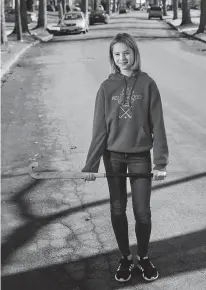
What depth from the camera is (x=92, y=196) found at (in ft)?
19.6

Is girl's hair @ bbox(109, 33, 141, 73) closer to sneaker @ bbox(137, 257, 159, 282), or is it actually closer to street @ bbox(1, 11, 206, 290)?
street @ bbox(1, 11, 206, 290)

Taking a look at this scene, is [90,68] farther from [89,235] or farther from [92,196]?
[89,235]

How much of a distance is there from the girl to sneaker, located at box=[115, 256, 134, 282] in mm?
333

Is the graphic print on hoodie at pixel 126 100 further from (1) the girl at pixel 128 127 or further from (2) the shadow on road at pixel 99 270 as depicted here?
(2) the shadow on road at pixel 99 270

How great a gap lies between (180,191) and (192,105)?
532 centimetres

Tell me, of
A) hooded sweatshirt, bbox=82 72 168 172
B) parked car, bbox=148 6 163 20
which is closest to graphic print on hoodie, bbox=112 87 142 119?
hooded sweatshirt, bbox=82 72 168 172

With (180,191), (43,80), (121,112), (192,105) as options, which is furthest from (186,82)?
(121,112)

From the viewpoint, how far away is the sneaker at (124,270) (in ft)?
13.1

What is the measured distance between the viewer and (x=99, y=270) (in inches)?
166

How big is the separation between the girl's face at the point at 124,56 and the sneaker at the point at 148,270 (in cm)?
152

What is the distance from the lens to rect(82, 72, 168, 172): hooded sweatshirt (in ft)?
12.1

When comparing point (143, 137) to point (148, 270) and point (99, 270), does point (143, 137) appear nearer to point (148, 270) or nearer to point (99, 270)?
point (148, 270)

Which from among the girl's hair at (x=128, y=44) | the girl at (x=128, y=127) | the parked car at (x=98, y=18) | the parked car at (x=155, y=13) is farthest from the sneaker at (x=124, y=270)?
the parked car at (x=155, y=13)

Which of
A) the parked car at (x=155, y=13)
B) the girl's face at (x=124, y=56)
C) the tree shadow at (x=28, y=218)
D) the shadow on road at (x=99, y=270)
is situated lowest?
the parked car at (x=155, y=13)
